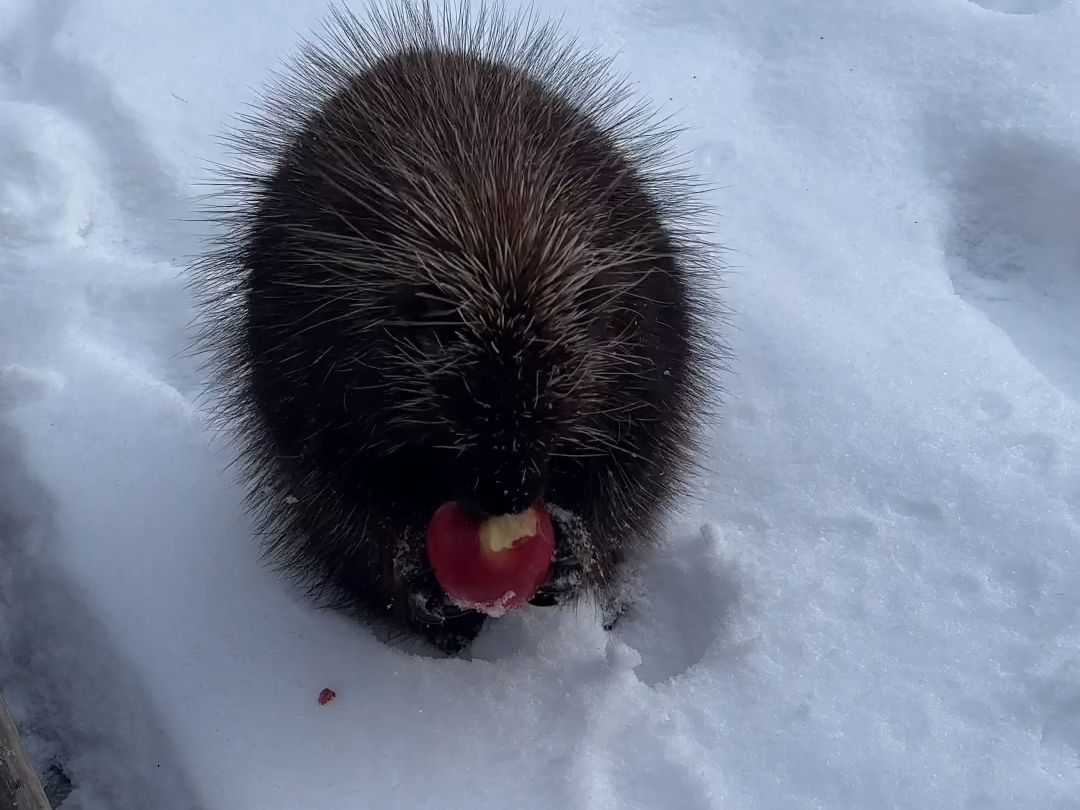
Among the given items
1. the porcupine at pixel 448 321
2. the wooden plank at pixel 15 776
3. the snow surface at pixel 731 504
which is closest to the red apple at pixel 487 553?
the porcupine at pixel 448 321

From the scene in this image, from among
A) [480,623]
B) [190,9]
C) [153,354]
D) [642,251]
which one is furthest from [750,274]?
[190,9]

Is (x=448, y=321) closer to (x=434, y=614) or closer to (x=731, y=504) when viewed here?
(x=434, y=614)

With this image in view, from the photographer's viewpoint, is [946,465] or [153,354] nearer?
[946,465]

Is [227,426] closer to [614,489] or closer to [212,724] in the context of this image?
[212,724]

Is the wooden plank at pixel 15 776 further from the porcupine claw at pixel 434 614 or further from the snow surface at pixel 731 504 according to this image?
the porcupine claw at pixel 434 614

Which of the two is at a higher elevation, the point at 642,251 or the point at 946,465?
the point at 642,251
